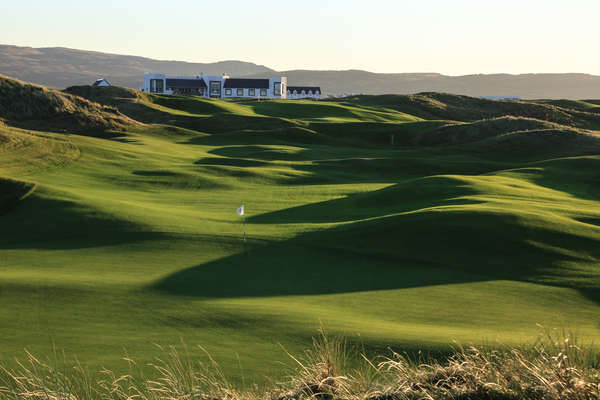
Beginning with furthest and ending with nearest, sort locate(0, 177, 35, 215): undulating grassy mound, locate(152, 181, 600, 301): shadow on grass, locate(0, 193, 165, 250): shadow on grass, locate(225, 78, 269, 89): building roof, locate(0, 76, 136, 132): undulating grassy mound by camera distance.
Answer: locate(225, 78, 269, 89): building roof → locate(0, 76, 136, 132): undulating grassy mound → locate(0, 177, 35, 215): undulating grassy mound → locate(0, 193, 165, 250): shadow on grass → locate(152, 181, 600, 301): shadow on grass

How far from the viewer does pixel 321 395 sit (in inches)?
285

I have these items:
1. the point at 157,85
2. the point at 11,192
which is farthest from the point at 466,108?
the point at 11,192

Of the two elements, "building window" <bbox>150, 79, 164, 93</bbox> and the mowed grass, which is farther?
"building window" <bbox>150, 79, 164, 93</bbox>

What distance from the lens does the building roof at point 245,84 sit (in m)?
170

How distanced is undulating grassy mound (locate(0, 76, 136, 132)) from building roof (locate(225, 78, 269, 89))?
360ft

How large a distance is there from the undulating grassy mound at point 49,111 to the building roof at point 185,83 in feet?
334

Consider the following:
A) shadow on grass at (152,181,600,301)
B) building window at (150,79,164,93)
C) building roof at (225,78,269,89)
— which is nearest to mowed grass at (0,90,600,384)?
shadow on grass at (152,181,600,301)

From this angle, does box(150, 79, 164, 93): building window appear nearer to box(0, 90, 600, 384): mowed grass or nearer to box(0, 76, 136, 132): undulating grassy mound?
box(0, 76, 136, 132): undulating grassy mound

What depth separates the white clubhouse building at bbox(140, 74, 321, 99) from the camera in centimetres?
16162

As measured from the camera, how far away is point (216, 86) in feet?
558

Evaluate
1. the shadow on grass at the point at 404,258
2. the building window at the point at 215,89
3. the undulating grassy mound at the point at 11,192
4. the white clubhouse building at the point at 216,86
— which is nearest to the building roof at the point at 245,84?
the white clubhouse building at the point at 216,86

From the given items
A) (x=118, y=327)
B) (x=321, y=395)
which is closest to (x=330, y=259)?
(x=118, y=327)

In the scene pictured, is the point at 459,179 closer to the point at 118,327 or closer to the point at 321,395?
the point at 118,327

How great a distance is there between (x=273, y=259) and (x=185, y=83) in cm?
15014
